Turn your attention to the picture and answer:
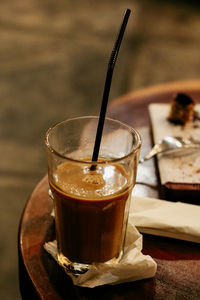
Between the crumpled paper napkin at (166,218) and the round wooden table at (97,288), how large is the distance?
18mm

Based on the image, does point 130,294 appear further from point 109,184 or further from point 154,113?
point 154,113

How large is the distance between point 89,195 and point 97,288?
16cm

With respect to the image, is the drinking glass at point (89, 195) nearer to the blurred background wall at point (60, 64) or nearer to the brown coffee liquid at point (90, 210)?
the brown coffee liquid at point (90, 210)

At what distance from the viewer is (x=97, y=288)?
0.65m

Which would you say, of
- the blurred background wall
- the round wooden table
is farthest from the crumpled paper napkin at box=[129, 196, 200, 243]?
the blurred background wall

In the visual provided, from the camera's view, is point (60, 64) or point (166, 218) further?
point (60, 64)

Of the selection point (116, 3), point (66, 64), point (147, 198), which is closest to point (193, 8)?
point (116, 3)

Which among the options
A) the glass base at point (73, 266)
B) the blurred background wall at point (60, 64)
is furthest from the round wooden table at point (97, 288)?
the blurred background wall at point (60, 64)

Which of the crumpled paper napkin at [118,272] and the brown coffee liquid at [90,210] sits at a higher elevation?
the brown coffee liquid at [90,210]

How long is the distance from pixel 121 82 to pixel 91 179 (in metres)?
2.37

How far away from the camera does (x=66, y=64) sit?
3.17 meters

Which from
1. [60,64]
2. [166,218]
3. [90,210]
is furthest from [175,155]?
[60,64]

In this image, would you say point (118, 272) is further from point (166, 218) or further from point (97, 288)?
→ point (166, 218)

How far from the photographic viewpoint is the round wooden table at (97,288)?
0.65 m
